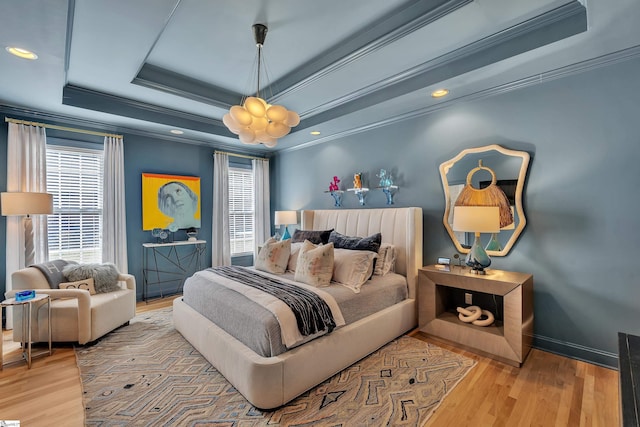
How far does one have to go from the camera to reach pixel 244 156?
18.3ft

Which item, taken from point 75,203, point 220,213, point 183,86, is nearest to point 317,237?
point 220,213

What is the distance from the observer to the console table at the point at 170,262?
4457mm

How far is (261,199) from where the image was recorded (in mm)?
5812

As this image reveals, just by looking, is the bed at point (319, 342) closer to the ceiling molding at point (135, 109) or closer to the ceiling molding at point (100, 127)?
the ceiling molding at point (135, 109)

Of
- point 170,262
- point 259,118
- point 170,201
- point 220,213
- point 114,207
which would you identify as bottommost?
point 170,262

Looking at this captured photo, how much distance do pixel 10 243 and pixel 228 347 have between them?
10.7 feet

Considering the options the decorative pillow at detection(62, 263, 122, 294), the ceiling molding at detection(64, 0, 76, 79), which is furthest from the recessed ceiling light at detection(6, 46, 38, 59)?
the decorative pillow at detection(62, 263, 122, 294)

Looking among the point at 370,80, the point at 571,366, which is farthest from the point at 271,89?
the point at 571,366

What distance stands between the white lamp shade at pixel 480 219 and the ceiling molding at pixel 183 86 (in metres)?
3.26

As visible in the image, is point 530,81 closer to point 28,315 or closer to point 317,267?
point 317,267

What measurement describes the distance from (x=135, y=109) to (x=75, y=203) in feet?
5.08

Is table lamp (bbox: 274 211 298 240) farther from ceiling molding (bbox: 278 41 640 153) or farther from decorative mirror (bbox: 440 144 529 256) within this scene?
decorative mirror (bbox: 440 144 529 256)

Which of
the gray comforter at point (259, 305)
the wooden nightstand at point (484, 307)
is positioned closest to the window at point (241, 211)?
the gray comforter at point (259, 305)

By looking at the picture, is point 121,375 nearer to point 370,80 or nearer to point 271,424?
point 271,424
